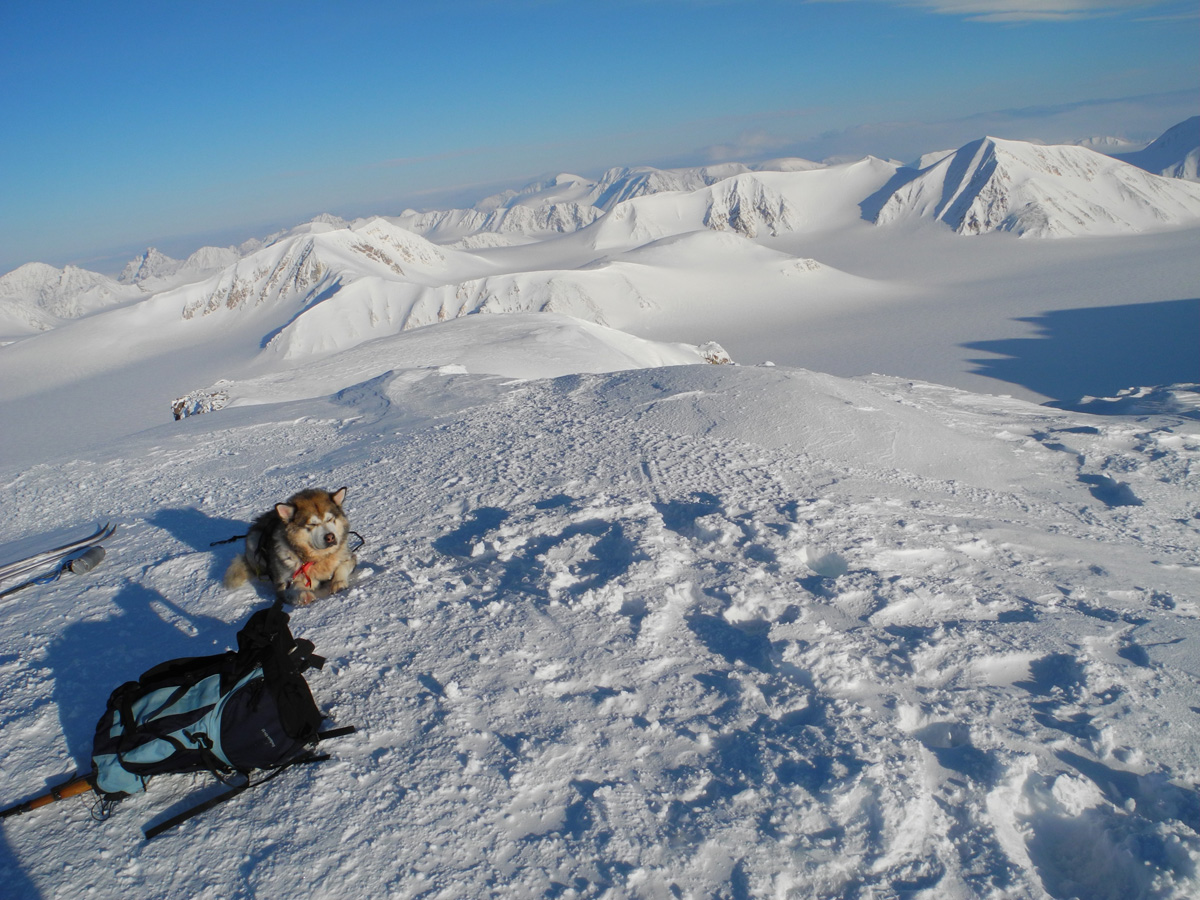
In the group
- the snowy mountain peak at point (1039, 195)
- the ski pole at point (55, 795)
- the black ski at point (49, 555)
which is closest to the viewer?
the ski pole at point (55, 795)

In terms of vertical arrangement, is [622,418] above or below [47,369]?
below

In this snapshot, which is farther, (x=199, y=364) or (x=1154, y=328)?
(x=199, y=364)

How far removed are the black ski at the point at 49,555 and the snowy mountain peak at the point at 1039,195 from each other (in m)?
132

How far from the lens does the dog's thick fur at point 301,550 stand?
3979 millimetres

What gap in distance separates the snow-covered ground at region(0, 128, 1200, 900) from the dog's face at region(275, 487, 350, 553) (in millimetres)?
474

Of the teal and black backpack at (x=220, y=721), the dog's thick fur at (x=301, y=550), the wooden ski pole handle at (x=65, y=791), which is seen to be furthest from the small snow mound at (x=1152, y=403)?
the wooden ski pole handle at (x=65, y=791)

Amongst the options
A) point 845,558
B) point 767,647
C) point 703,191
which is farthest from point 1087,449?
point 703,191

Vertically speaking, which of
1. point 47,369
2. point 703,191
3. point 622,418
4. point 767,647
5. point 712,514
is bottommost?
point 767,647

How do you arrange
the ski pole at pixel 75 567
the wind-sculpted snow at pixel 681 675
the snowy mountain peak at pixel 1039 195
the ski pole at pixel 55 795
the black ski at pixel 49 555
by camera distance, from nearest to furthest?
the wind-sculpted snow at pixel 681 675
the ski pole at pixel 55 795
the ski pole at pixel 75 567
the black ski at pixel 49 555
the snowy mountain peak at pixel 1039 195

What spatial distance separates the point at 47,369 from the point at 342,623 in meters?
92.8

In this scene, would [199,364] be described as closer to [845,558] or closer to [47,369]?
[47,369]

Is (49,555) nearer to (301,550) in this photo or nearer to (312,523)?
(301,550)

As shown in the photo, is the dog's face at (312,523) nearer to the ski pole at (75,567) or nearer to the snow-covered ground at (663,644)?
the snow-covered ground at (663,644)

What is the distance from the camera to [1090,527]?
5.56 m
